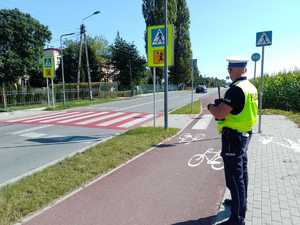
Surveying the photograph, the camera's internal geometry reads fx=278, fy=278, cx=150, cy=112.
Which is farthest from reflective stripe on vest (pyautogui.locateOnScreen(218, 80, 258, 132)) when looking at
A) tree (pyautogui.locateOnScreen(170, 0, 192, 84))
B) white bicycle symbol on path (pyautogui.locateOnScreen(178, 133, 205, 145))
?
tree (pyautogui.locateOnScreen(170, 0, 192, 84))

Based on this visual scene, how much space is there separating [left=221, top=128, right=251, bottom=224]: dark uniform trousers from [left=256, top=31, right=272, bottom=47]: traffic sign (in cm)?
675

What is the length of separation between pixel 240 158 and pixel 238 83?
862mm

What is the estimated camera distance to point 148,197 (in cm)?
428

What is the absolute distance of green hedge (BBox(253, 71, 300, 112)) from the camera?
17.6 meters

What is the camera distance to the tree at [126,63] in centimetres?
4394

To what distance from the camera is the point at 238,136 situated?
3.18 meters

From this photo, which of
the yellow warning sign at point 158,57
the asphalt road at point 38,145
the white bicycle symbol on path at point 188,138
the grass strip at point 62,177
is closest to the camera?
the grass strip at point 62,177

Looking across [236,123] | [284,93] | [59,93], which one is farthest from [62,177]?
[59,93]

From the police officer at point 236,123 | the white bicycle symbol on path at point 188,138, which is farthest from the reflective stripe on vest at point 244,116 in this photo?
the white bicycle symbol on path at point 188,138

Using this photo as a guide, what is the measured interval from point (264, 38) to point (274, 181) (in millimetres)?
5776

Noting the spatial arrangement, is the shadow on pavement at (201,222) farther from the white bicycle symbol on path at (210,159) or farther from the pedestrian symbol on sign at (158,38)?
the pedestrian symbol on sign at (158,38)

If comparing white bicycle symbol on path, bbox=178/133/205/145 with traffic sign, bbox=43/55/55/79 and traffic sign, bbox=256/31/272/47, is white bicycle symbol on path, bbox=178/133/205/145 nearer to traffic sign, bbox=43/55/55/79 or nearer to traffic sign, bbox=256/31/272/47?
traffic sign, bbox=256/31/272/47

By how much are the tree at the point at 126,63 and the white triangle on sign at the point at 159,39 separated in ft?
112

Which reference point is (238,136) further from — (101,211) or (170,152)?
(170,152)
